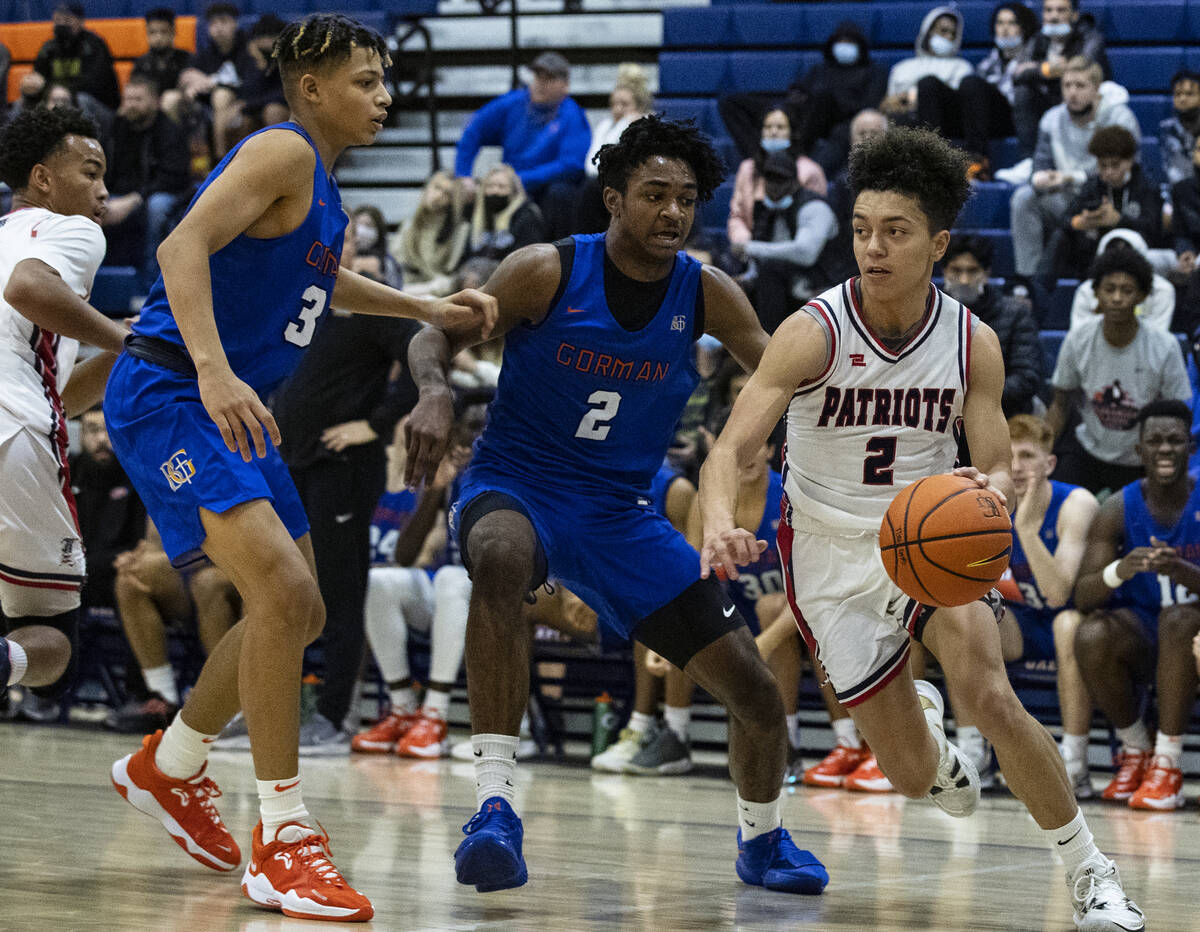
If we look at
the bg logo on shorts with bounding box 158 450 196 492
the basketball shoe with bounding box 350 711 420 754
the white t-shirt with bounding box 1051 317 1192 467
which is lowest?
the basketball shoe with bounding box 350 711 420 754

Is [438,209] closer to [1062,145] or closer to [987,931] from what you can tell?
[1062,145]

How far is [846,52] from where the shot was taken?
10914 millimetres

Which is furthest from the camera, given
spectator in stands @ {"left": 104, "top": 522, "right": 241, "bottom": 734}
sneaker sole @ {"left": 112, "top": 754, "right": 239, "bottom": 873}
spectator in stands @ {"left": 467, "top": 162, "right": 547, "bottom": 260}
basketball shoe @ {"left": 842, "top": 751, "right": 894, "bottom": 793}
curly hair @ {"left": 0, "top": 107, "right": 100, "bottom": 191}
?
spectator in stands @ {"left": 467, "top": 162, "right": 547, "bottom": 260}

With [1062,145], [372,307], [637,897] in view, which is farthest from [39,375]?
[1062,145]

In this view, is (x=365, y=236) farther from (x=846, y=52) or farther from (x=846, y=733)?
(x=846, y=733)

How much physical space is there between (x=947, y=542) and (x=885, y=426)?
22.3 inches

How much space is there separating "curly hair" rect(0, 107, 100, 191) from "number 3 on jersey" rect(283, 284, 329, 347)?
1238mm

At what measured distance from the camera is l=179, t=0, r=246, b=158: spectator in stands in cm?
1230

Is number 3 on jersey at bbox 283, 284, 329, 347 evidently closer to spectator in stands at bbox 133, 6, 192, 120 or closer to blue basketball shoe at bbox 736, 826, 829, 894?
blue basketball shoe at bbox 736, 826, 829, 894

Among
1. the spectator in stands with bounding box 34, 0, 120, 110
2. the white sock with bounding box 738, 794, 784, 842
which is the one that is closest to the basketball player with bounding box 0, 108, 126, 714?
the white sock with bounding box 738, 794, 784, 842

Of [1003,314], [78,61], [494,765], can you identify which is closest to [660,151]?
[494,765]

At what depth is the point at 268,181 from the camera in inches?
149

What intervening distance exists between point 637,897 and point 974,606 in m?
1.14

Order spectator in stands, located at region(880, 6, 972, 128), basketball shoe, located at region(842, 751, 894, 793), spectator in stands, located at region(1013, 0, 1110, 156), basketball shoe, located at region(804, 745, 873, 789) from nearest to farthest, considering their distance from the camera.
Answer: basketball shoe, located at region(842, 751, 894, 793) < basketball shoe, located at region(804, 745, 873, 789) < spectator in stands, located at region(1013, 0, 1110, 156) < spectator in stands, located at region(880, 6, 972, 128)
